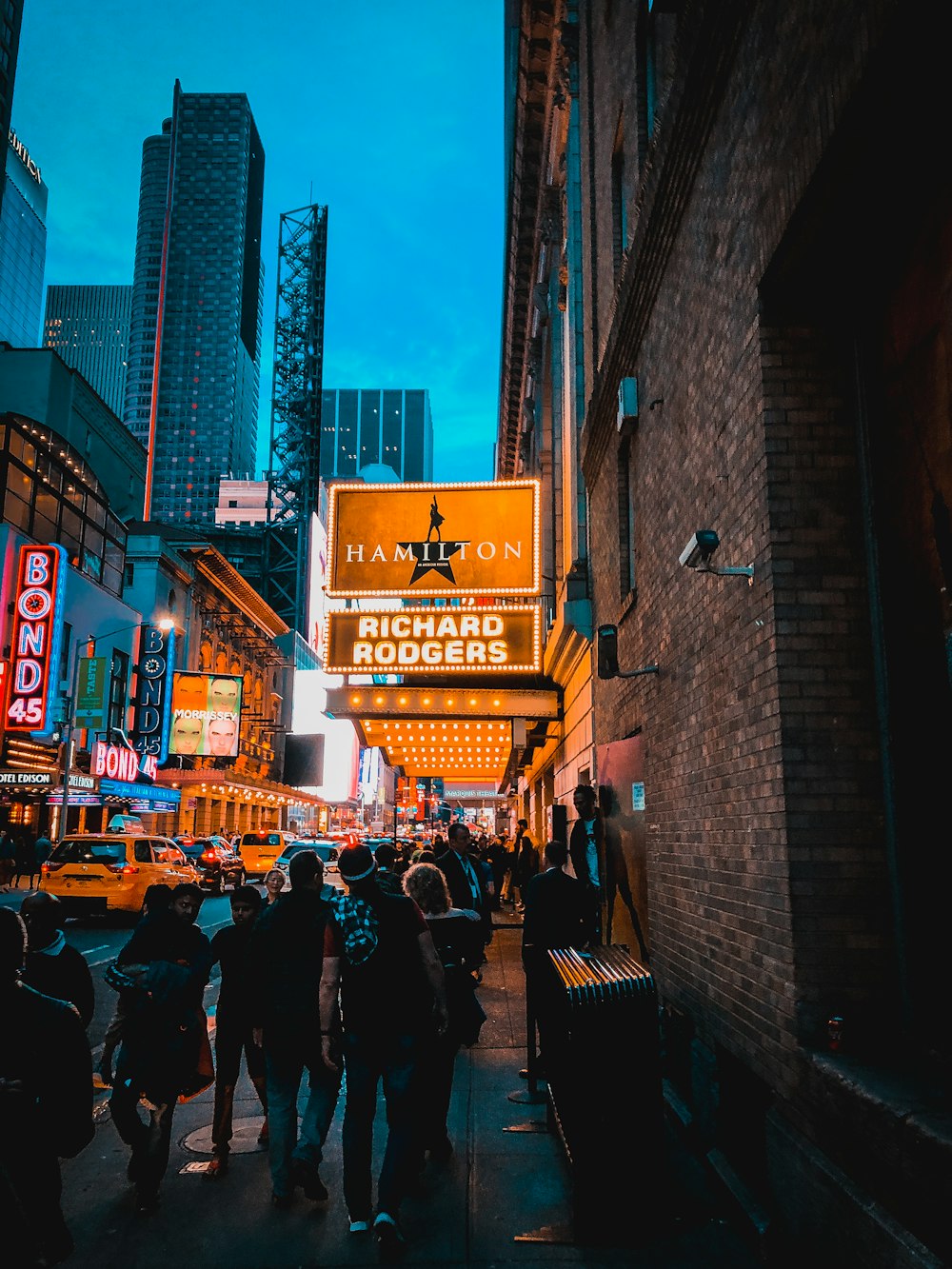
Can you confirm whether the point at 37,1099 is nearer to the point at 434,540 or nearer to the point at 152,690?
the point at 434,540

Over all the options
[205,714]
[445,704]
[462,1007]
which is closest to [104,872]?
[445,704]

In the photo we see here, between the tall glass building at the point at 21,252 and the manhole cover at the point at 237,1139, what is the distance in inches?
7368

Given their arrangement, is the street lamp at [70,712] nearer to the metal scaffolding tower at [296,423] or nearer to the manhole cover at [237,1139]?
the manhole cover at [237,1139]

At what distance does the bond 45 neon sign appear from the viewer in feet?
100

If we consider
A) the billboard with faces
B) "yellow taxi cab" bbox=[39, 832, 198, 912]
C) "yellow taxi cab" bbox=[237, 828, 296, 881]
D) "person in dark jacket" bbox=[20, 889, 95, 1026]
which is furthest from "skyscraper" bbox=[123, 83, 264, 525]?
"person in dark jacket" bbox=[20, 889, 95, 1026]

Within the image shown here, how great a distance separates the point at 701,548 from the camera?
5434 mm

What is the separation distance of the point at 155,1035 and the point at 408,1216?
5.53 ft

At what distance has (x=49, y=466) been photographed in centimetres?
3553

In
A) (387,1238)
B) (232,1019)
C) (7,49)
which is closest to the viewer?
(387,1238)

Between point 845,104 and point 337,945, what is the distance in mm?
4793

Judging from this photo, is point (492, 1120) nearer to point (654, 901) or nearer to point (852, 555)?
point (654, 901)

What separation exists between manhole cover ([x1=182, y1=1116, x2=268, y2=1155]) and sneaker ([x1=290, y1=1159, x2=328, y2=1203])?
3.13 ft

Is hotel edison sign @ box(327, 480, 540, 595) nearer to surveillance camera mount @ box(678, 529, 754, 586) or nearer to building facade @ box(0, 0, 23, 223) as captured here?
surveillance camera mount @ box(678, 529, 754, 586)

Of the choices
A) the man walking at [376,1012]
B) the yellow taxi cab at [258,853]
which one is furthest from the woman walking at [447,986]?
the yellow taxi cab at [258,853]
